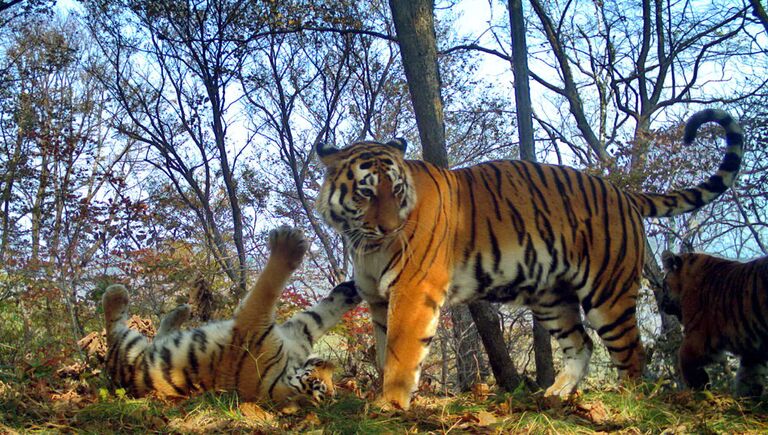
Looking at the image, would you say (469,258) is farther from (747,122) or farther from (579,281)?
(747,122)

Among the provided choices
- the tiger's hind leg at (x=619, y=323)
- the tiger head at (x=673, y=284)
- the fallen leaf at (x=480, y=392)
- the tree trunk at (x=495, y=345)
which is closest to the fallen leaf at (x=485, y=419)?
the fallen leaf at (x=480, y=392)

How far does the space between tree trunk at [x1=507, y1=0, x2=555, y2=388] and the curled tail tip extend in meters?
1.81

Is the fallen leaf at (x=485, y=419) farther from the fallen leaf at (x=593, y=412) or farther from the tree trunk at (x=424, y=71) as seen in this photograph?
the tree trunk at (x=424, y=71)

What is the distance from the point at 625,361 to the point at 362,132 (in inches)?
427

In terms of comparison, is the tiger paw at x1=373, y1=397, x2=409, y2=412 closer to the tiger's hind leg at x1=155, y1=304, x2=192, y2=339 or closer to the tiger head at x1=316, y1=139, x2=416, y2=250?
the tiger head at x1=316, y1=139, x2=416, y2=250

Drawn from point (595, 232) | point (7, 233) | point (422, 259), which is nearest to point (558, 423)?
point (422, 259)

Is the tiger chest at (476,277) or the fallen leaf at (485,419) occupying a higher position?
the tiger chest at (476,277)

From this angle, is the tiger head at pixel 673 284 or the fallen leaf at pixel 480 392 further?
the tiger head at pixel 673 284

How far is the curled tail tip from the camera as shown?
15.1 ft

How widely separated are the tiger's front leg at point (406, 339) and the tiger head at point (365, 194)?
421 millimetres

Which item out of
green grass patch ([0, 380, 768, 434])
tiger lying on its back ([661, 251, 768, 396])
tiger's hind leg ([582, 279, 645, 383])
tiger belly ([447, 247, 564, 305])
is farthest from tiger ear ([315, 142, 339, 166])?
tiger lying on its back ([661, 251, 768, 396])

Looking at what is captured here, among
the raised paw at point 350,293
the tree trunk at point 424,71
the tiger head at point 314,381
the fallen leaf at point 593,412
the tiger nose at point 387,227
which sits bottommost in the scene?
the fallen leaf at point 593,412

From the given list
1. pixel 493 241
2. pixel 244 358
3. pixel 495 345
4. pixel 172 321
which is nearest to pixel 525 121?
pixel 495 345

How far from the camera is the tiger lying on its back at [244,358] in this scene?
4027mm
